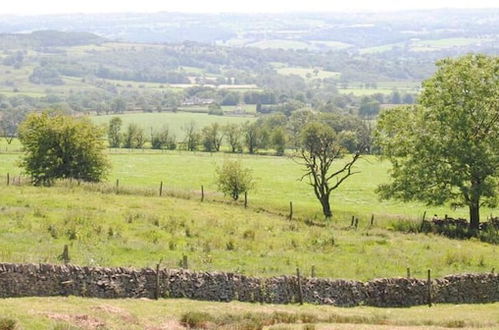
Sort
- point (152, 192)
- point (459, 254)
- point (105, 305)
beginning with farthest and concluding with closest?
point (152, 192), point (459, 254), point (105, 305)

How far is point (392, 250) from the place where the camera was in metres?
42.8

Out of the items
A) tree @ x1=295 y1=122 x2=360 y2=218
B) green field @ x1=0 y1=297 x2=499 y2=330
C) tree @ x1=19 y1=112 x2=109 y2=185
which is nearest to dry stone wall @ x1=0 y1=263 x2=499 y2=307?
green field @ x1=0 y1=297 x2=499 y2=330

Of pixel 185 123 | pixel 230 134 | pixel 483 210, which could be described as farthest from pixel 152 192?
pixel 185 123

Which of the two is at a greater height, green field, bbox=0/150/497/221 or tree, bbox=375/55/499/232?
tree, bbox=375/55/499/232

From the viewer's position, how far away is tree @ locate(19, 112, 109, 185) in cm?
6284

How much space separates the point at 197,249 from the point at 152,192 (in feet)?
67.6

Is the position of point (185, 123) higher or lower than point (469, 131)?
lower

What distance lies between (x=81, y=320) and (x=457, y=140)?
3641 cm

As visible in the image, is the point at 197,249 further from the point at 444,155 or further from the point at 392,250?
the point at 444,155

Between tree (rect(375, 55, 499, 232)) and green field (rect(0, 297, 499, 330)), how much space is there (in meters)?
21.0

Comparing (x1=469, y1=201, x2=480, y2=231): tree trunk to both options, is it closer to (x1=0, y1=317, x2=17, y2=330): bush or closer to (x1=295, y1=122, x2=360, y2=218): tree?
(x1=295, y1=122, x2=360, y2=218): tree

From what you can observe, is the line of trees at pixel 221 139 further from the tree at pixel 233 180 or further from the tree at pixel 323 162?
the tree at pixel 233 180

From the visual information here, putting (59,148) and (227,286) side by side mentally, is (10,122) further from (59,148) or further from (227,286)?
(227,286)

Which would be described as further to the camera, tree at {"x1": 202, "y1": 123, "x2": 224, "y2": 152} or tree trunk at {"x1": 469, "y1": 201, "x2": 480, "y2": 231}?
tree at {"x1": 202, "y1": 123, "x2": 224, "y2": 152}
